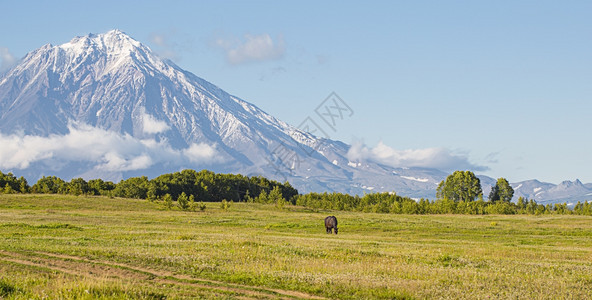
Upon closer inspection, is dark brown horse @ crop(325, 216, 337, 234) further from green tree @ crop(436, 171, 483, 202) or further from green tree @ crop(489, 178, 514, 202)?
green tree @ crop(489, 178, 514, 202)

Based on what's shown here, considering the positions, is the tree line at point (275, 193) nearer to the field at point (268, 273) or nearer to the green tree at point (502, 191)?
the green tree at point (502, 191)

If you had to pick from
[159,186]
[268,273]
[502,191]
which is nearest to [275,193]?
[159,186]

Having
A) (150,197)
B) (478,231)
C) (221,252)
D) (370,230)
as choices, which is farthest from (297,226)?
(150,197)

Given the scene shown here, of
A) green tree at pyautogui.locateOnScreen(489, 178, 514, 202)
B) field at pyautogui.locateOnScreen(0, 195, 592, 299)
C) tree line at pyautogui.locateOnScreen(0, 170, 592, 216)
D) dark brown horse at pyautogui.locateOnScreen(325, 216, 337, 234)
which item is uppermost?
green tree at pyautogui.locateOnScreen(489, 178, 514, 202)

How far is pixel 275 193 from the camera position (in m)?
162

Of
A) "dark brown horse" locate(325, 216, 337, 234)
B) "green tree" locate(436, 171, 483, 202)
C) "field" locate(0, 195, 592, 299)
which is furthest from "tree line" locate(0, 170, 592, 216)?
"field" locate(0, 195, 592, 299)

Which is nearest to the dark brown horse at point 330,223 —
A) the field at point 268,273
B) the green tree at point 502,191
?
the field at point 268,273

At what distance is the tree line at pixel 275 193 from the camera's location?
13938 cm

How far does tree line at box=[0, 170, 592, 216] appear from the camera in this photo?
139375mm


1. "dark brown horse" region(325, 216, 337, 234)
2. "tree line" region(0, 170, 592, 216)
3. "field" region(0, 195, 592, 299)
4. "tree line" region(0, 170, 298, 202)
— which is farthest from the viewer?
"tree line" region(0, 170, 298, 202)

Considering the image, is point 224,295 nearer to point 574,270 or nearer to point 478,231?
point 574,270

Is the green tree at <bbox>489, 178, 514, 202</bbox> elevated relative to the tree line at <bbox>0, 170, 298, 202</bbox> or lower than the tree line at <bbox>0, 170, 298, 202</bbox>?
elevated

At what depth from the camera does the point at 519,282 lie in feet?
71.9

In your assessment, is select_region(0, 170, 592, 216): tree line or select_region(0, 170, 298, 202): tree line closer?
select_region(0, 170, 592, 216): tree line
